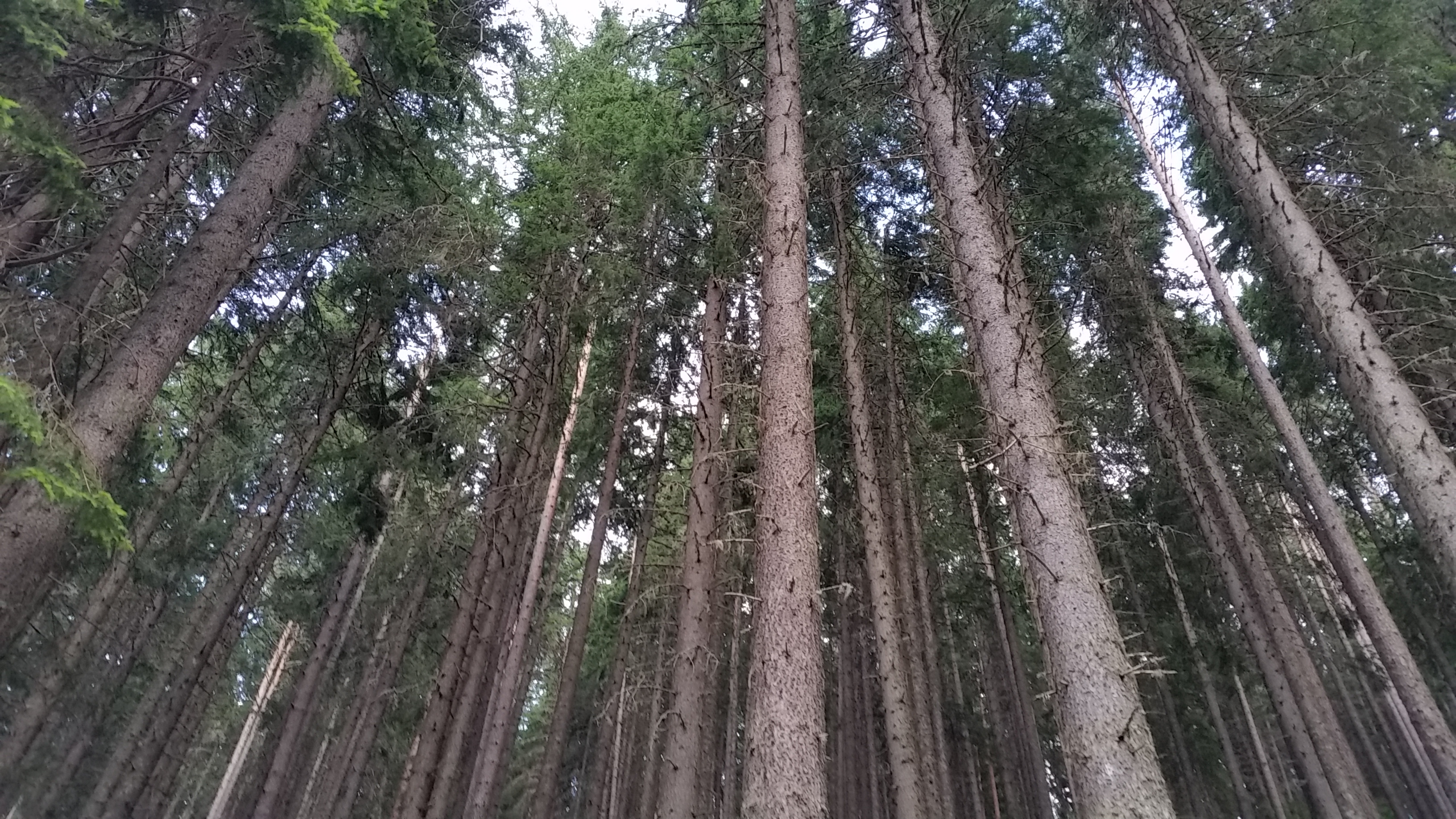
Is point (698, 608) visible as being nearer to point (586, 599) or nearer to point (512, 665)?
point (512, 665)

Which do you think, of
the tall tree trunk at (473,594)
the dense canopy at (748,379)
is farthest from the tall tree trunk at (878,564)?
the tall tree trunk at (473,594)

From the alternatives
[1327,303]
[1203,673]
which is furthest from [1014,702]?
[1327,303]

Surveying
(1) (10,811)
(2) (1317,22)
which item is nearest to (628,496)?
(2) (1317,22)

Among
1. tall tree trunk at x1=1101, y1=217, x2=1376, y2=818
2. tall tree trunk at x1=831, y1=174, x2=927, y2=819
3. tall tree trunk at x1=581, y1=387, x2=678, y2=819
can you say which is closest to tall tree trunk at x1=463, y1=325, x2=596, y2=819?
tall tree trunk at x1=581, y1=387, x2=678, y2=819

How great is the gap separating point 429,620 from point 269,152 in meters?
15.3

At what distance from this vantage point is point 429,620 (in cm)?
1992

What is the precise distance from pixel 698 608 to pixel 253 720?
2541 centimetres

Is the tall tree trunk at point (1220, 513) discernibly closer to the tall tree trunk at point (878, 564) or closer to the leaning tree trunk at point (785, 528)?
the tall tree trunk at point (878, 564)

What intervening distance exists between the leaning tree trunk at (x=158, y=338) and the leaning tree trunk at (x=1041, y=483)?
625 centimetres

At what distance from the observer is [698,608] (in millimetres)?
9305

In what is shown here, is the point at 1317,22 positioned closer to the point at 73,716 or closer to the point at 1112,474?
the point at 1112,474

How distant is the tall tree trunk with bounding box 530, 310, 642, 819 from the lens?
12.6 m

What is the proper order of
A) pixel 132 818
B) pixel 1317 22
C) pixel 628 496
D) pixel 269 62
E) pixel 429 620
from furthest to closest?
pixel 429 620, pixel 628 496, pixel 132 818, pixel 1317 22, pixel 269 62

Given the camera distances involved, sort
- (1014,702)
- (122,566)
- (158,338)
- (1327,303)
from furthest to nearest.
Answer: (1014,702)
(122,566)
(1327,303)
(158,338)
